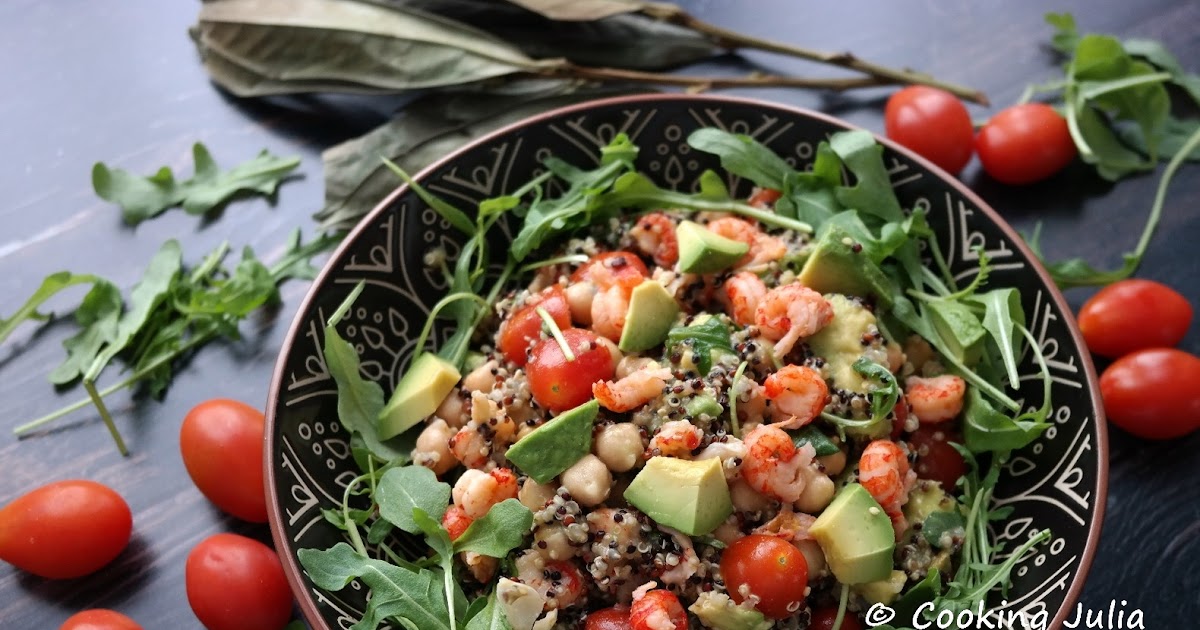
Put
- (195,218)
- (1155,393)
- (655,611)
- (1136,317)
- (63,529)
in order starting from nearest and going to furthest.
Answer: (655,611), (63,529), (1155,393), (1136,317), (195,218)

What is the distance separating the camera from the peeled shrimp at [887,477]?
2125 mm

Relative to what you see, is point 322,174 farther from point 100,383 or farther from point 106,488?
point 106,488

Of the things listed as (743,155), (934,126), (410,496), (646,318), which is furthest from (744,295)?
(934,126)

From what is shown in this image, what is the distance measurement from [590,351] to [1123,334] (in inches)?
65.2

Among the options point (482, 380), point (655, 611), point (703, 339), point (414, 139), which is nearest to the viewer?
point (655, 611)

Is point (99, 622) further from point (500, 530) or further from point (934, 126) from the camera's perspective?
point (934, 126)

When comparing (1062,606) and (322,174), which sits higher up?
(322,174)

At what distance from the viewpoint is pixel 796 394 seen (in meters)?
2.15

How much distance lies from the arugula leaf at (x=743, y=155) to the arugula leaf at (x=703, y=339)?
0.49 m

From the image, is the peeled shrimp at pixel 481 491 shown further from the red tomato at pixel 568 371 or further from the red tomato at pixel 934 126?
the red tomato at pixel 934 126

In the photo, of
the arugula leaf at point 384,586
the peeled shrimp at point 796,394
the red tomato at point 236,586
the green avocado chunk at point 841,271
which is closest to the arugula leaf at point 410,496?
the arugula leaf at point 384,586

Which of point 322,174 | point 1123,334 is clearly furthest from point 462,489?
point 1123,334

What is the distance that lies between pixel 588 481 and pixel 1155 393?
1.68 metres

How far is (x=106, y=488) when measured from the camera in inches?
104
